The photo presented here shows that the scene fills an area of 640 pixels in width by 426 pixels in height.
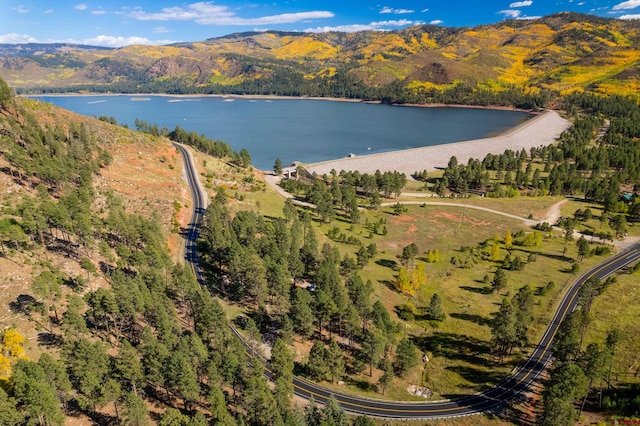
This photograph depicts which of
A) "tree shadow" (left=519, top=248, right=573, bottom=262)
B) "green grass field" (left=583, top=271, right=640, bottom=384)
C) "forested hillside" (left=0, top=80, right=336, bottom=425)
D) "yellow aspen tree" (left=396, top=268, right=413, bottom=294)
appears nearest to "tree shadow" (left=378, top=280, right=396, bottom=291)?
"yellow aspen tree" (left=396, top=268, right=413, bottom=294)

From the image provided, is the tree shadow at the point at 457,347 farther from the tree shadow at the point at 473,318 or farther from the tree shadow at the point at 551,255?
the tree shadow at the point at 551,255

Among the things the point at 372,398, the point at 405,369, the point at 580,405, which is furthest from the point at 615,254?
the point at 372,398

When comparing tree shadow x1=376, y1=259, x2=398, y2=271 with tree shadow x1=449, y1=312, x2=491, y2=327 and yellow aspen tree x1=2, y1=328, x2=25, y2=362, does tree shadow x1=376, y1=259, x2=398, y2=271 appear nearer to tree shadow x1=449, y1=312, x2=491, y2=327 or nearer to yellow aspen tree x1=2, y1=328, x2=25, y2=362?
tree shadow x1=449, y1=312, x2=491, y2=327

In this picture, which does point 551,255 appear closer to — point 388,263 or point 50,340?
point 388,263

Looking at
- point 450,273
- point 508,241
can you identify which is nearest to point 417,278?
point 450,273

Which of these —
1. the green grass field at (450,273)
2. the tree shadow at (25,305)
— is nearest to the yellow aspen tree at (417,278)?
the green grass field at (450,273)
